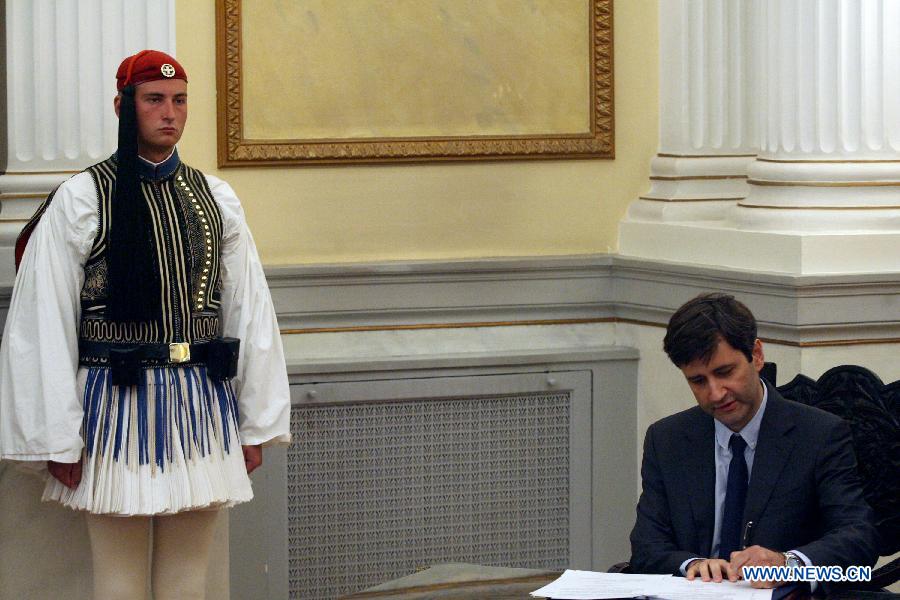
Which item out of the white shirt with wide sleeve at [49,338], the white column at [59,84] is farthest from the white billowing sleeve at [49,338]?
the white column at [59,84]

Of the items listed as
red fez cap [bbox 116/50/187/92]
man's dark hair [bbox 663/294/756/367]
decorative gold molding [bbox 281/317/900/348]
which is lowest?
decorative gold molding [bbox 281/317/900/348]

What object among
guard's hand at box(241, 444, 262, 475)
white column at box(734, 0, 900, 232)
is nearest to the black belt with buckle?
guard's hand at box(241, 444, 262, 475)

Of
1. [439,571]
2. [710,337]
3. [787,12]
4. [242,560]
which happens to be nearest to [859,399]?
[710,337]

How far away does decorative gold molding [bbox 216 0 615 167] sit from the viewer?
511cm

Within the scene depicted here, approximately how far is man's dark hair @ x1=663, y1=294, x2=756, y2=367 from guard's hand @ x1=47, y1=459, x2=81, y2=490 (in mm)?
1579

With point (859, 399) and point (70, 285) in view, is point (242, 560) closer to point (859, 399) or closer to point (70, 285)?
point (70, 285)

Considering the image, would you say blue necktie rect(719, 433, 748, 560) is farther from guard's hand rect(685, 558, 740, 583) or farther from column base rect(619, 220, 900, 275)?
column base rect(619, 220, 900, 275)

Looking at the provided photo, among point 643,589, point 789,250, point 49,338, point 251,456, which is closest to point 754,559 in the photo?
point 643,589

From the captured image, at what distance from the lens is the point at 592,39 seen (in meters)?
5.53

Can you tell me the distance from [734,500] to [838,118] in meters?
1.97

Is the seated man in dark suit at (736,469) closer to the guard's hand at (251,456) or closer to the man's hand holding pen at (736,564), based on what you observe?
the man's hand holding pen at (736,564)

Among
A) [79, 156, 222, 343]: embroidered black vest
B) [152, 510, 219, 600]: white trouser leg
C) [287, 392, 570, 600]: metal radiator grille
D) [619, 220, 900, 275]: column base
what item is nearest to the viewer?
[79, 156, 222, 343]: embroidered black vest

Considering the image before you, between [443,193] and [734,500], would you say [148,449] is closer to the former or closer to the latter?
[734,500]

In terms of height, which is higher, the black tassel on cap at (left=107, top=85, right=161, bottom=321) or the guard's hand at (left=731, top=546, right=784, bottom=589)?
the black tassel on cap at (left=107, top=85, right=161, bottom=321)
